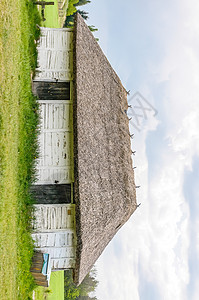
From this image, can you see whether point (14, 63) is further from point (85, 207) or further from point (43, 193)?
point (85, 207)

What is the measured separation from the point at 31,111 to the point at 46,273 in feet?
21.9

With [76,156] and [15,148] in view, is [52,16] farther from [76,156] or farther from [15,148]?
[15,148]

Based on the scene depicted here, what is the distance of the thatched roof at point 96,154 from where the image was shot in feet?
39.2

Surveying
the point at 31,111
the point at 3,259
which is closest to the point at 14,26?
the point at 31,111

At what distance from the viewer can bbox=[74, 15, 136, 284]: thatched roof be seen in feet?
39.2

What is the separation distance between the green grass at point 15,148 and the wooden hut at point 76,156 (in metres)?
0.72

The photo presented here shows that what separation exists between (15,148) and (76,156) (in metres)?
2.39

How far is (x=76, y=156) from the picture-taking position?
39.5ft

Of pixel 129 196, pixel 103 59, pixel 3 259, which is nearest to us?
pixel 3 259

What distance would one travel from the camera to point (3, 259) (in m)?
9.54

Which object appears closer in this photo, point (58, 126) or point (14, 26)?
point (14, 26)

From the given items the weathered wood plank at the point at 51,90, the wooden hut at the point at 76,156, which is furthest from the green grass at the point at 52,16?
the weathered wood plank at the point at 51,90

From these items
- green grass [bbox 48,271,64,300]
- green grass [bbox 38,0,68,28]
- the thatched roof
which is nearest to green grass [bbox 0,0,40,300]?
the thatched roof

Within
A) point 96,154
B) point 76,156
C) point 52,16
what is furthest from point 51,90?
point 52,16
